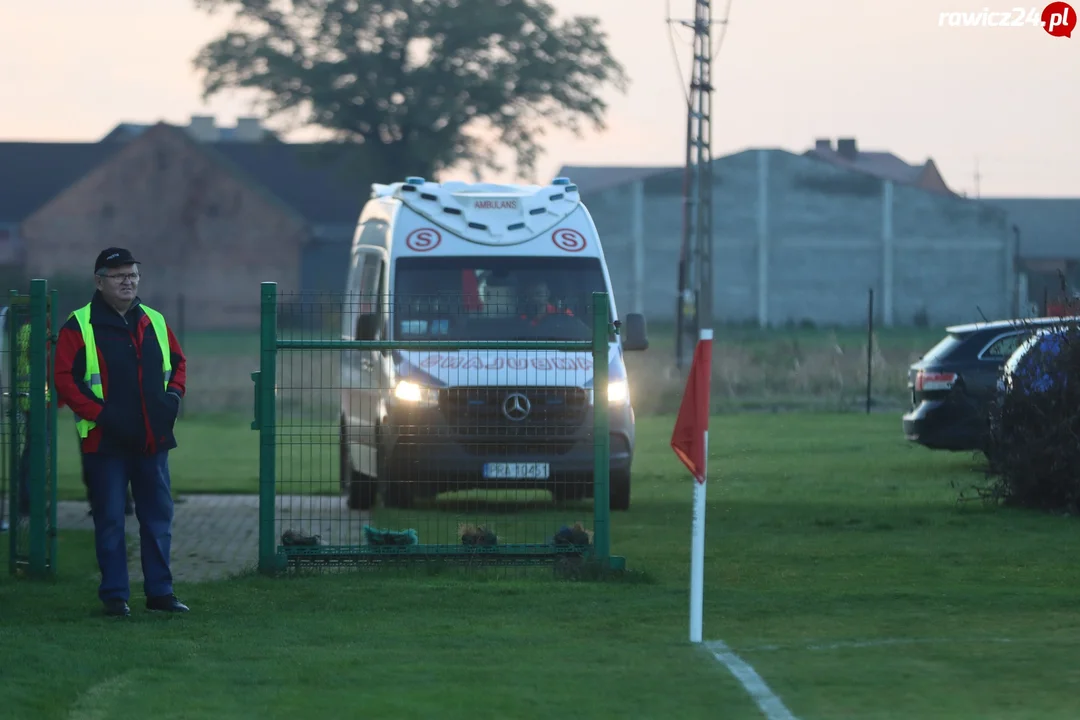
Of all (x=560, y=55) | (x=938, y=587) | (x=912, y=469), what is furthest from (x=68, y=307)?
(x=938, y=587)

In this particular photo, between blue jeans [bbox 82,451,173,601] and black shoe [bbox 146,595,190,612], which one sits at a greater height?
blue jeans [bbox 82,451,173,601]

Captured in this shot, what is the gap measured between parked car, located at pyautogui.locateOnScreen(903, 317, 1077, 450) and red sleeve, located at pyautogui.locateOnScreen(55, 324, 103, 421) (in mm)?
10715

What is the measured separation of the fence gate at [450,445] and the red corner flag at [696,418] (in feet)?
7.79

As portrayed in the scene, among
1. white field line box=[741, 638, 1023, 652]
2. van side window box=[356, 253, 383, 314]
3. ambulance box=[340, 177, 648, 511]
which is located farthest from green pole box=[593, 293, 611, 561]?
van side window box=[356, 253, 383, 314]

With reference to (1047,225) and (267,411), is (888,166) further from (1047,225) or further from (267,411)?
(267,411)

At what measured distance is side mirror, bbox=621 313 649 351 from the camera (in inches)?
618

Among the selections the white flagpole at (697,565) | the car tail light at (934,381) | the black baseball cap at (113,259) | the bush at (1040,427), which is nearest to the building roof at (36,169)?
the car tail light at (934,381)

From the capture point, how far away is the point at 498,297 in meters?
14.5

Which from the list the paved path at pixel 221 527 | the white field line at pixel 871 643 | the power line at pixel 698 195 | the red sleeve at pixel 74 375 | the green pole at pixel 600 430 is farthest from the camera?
the power line at pixel 698 195

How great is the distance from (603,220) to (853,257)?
935cm

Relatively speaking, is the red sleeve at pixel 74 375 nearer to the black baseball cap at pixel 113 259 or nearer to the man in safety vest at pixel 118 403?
the man in safety vest at pixel 118 403

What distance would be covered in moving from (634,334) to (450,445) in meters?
4.46

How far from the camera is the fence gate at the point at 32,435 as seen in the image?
440 inches

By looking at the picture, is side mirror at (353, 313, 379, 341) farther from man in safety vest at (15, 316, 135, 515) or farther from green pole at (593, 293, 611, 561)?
green pole at (593, 293, 611, 561)
